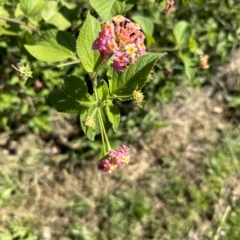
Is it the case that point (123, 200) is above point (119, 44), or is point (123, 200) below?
below

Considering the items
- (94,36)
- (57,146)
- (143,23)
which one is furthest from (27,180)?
(94,36)

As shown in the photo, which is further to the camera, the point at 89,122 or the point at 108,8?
the point at 108,8

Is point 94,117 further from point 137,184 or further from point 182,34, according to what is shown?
point 137,184

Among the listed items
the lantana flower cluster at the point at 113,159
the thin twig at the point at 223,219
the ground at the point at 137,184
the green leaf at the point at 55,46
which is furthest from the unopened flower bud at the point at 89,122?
the thin twig at the point at 223,219

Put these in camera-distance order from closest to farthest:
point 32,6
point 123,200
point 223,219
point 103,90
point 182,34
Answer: point 103,90 < point 32,6 < point 182,34 < point 123,200 < point 223,219

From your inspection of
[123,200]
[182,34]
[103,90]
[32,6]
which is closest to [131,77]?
[103,90]

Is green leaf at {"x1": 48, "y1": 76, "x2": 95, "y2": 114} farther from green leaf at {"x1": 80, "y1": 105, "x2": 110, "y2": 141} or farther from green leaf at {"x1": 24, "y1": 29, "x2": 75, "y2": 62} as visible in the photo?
green leaf at {"x1": 24, "y1": 29, "x2": 75, "y2": 62}

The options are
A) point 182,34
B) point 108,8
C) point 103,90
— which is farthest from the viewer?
point 182,34
